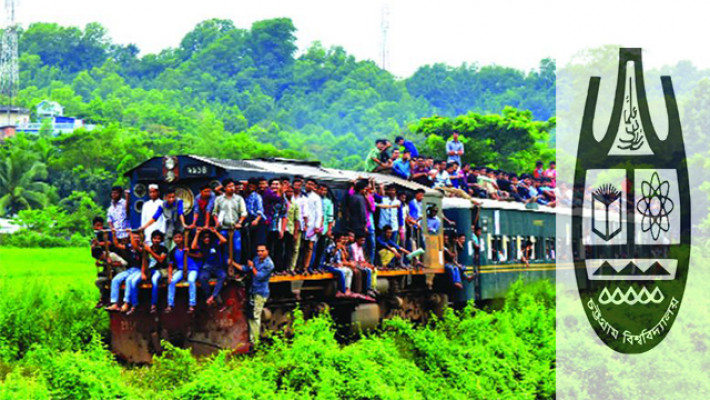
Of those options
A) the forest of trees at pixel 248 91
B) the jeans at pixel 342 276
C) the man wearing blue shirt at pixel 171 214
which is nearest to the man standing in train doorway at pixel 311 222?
the jeans at pixel 342 276

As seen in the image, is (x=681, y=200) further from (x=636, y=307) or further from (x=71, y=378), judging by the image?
(x=71, y=378)

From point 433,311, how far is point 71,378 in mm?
9842

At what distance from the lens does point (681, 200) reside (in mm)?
28469

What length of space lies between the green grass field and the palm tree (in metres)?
9.59

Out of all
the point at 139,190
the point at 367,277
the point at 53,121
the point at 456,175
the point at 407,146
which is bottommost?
the point at 367,277

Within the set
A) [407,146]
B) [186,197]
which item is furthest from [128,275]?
[407,146]

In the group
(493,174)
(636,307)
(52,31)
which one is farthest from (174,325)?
(52,31)

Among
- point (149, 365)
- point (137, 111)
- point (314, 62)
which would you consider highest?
point (314, 62)

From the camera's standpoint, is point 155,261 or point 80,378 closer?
point 80,378

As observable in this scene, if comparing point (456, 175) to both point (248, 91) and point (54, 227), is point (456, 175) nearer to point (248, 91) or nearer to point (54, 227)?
point (54, 227)

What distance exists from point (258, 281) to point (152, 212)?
195cm

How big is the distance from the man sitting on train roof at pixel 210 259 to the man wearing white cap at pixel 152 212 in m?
0.87

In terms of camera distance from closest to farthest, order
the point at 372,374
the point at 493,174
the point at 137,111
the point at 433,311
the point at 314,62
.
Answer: the point at 372,374, the point at 433,311, the point at 493,174, the point at 137,111, the point at 314,62

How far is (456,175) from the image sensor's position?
2398cm
